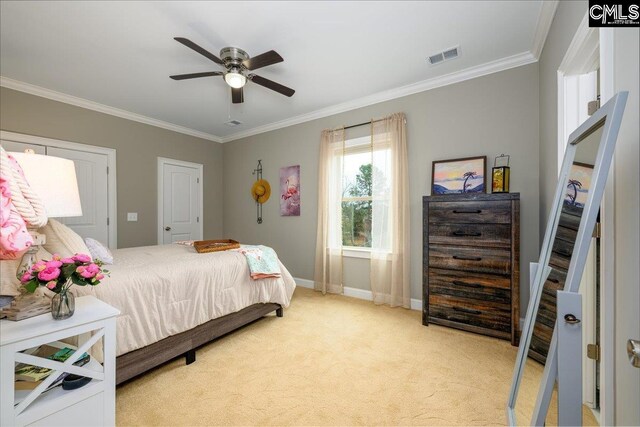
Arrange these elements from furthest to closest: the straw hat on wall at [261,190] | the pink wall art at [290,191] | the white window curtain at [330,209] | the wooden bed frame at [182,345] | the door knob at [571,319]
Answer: the straw hat on wall at [261,190] < the pink wall art at [290,191] < the white window curtain at [330,209] < the wooden bed frame at [182,345] < the door knob at [571,319]

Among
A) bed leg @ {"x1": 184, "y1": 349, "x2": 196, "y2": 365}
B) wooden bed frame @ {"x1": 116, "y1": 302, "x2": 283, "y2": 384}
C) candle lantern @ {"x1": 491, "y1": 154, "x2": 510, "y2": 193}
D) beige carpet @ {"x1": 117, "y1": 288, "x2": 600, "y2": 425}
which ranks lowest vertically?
beige carpet @ {"x1": 117, "y1": 288, "x2": 600, "y2": 425}

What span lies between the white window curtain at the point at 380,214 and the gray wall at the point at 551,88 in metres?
1.26

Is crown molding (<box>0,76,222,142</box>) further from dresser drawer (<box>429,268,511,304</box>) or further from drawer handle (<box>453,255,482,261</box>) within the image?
drawer handle (<box>453,255,482,261</box>)

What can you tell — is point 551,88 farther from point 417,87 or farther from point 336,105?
point 336,105

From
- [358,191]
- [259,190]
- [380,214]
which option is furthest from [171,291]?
[259,190]

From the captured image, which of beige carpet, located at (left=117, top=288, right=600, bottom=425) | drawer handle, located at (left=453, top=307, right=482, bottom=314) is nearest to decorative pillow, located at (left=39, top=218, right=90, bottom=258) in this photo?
beige carpet, located at (left=117, top=288, right=600, bottom=425)

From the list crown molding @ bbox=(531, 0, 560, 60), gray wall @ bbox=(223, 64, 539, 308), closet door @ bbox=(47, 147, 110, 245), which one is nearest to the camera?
crown molding @ bbox=(531, 0, 560, 60)

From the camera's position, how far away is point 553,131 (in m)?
2.00

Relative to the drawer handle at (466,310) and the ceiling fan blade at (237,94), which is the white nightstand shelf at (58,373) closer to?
the ceiling fan blade at (237,94)

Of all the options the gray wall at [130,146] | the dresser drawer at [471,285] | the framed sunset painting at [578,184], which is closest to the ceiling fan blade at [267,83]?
the framed sunset painting at [578,184]

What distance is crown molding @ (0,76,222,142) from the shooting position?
3.03 m

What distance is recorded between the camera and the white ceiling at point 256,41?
199 centimetres

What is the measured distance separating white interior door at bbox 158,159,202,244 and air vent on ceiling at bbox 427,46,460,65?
407 cm

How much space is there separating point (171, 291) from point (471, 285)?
255cm
